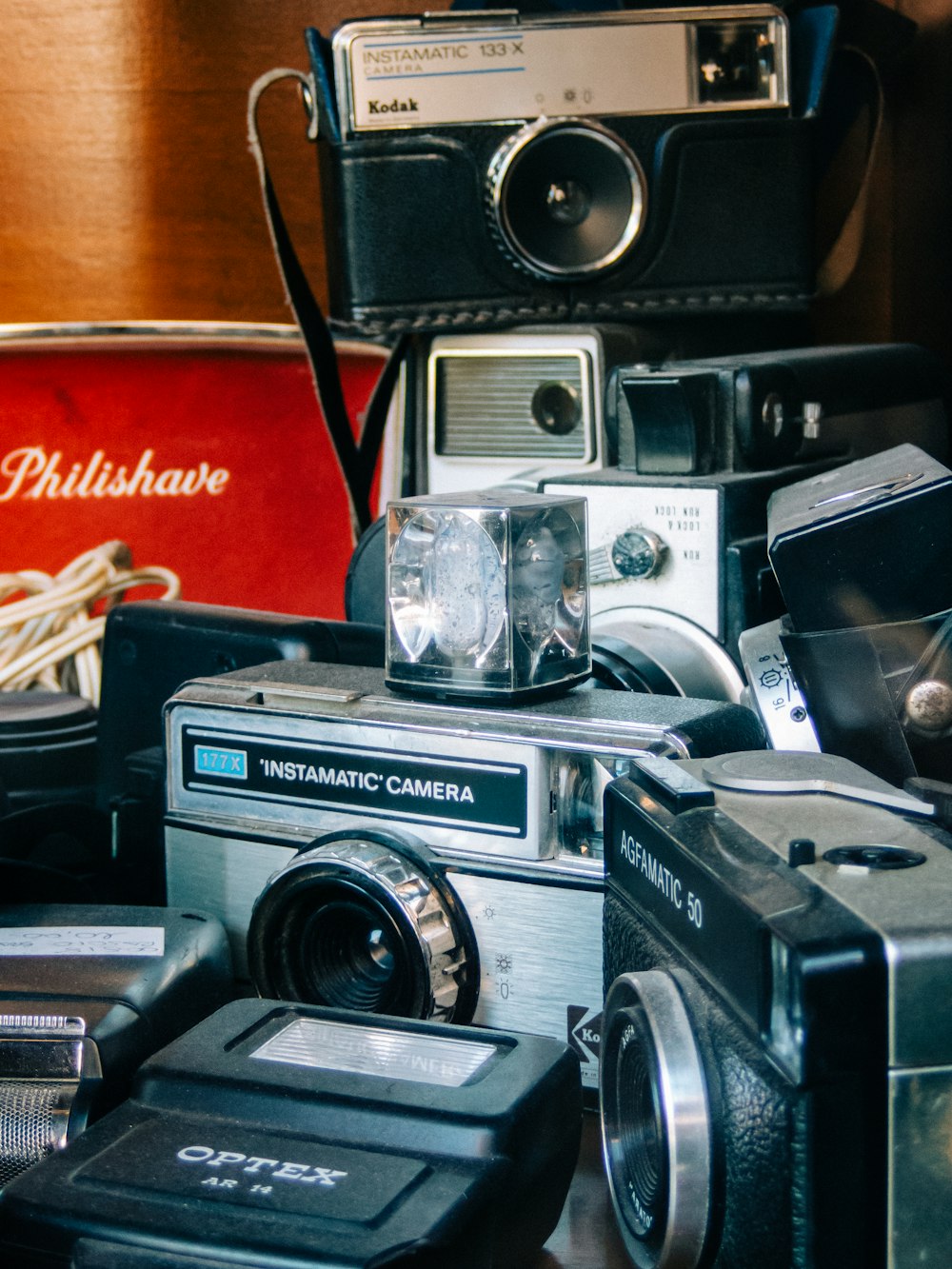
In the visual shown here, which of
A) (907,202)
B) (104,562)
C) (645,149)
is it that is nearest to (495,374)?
(645,149)

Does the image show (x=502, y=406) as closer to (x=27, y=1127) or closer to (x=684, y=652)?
(x=684, y=652)

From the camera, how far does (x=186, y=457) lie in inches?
44.0

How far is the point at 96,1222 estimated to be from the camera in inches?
18.6

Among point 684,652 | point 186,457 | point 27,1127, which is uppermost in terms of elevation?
point 186,457

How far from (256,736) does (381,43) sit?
19.8 inches

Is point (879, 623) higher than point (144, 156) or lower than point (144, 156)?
lower

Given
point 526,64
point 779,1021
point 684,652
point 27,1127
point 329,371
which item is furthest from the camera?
point 329,371

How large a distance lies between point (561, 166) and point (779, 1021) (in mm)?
728

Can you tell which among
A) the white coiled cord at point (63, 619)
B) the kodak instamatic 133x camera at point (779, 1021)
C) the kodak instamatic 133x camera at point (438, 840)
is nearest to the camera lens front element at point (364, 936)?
the kodak instamatic 133x camera at point (438, 840)

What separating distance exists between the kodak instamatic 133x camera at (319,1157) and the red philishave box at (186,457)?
0.58m

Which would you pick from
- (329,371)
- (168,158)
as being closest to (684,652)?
(329,371)

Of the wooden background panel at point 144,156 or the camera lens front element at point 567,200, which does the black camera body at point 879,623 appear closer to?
the camera lens front element at point 567,200

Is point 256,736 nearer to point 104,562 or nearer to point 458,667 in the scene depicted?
point 458,667

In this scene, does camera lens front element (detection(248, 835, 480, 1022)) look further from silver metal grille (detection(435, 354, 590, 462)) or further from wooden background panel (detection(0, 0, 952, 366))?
wooden background panel (detection(0, 0, 952, 366))
